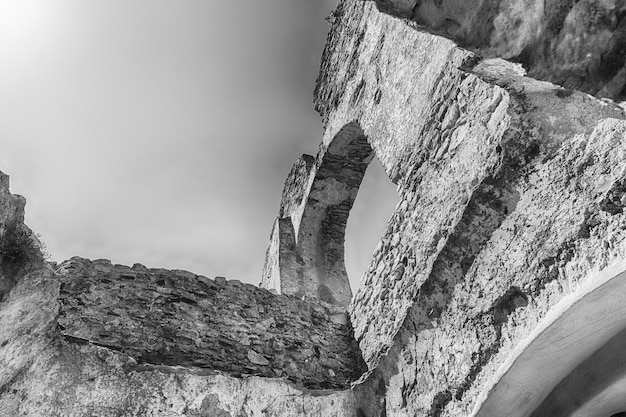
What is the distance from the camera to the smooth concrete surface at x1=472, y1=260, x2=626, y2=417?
2190mm

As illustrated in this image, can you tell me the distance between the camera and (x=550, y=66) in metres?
1.20

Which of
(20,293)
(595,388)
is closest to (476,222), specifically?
(595,388)

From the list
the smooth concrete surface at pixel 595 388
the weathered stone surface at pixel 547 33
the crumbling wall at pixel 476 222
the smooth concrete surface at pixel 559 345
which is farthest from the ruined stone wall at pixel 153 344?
the weathered stone surface at pixel 547 33

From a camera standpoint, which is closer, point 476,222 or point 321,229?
point 476,222

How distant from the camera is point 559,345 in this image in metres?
2.43

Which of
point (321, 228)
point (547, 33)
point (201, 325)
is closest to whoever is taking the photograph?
point (547, 33)

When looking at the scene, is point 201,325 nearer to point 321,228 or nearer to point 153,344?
point 153,344

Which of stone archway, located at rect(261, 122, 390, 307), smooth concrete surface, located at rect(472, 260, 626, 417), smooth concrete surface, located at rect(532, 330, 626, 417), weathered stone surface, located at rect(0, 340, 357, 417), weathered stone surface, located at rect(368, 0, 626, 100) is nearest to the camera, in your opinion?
weathered stone surface, located at rect(368, 0, 626, 100)

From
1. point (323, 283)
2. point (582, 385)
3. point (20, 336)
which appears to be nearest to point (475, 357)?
point (582, 385)

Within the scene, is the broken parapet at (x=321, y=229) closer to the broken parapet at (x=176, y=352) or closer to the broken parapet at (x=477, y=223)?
the broken parapet at (x=176, y=352)

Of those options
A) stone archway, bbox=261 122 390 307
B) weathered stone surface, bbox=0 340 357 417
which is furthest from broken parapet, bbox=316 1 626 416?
stone archway, bbox=261 122 390 307

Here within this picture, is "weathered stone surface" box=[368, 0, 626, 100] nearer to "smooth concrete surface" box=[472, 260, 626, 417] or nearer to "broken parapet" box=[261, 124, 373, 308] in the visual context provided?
"smooth concrete surface" box=[472, 260, 626, 417]

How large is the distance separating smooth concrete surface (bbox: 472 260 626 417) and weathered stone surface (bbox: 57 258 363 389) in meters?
1.17

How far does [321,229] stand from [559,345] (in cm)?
437
